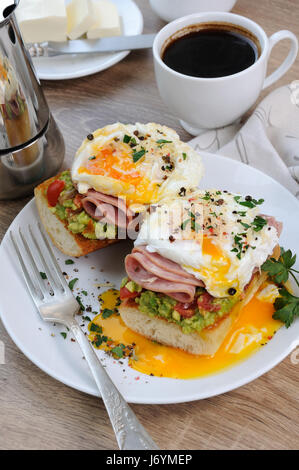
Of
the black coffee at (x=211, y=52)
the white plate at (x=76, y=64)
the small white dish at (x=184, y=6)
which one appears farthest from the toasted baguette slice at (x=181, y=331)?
the small white dish at (x=184, y=6)

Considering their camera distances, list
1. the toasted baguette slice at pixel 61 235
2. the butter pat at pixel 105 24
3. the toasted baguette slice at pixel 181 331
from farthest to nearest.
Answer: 1. the butter pat at pixel 105 24
2. the toasted baguette slice at pixel 61 235
3. the toasted baguette slice at pixel 181 331

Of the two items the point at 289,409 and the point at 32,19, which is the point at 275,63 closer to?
the point at 32,19

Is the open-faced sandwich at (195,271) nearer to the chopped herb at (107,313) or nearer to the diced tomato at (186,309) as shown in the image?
the diced tomato at (186,309)

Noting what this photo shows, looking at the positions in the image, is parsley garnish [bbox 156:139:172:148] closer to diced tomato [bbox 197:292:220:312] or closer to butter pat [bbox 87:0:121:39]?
diced tomato [bbox 197:292:220:312]

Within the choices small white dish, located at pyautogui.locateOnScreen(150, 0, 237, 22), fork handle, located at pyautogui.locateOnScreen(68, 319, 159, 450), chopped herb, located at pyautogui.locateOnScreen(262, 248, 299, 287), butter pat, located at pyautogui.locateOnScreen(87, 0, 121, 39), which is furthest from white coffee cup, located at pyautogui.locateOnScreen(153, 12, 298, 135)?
fork handle, located at pyautogui.locateOnScreen(68, 319, 159, 450)

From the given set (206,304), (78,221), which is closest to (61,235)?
(78,221)

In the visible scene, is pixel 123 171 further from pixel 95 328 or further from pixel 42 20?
pixel 42 20
